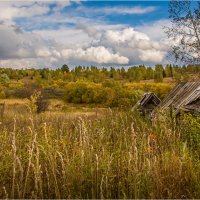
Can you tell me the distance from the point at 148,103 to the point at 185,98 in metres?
5.88

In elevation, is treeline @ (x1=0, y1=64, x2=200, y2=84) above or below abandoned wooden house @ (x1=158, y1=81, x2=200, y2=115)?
above

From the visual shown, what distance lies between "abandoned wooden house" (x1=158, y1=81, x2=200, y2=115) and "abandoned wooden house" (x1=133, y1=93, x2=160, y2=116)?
11.1ft

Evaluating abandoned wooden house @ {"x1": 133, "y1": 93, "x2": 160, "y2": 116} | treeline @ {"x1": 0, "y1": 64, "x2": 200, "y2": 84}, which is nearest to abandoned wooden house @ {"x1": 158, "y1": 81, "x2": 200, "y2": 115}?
abandoned wooden house @ {"x1": 133, "y1": 93, "x2": 160, "y2": 116}

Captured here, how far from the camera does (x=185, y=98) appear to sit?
11.9 m

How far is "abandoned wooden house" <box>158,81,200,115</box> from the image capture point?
1102cm

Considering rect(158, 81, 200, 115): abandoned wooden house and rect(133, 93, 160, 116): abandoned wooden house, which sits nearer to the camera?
rect(158, 81, 200, 115): abandoned wooden house

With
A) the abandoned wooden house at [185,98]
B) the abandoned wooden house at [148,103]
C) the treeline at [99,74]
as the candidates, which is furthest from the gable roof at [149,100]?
the treeline at [99,74]

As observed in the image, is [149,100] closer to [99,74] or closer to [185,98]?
[185,98]

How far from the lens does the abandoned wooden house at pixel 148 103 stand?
1727cm

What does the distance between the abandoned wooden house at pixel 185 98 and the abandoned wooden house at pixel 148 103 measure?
3.38 metres

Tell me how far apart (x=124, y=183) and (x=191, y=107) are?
661 centimetres

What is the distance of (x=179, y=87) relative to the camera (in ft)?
45.2

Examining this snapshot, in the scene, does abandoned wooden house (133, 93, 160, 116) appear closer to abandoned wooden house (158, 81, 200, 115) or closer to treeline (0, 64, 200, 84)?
abandoned wooden house (158, 81, 200, 115)

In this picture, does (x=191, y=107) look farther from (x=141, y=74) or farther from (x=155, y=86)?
(x=141, y=74)
